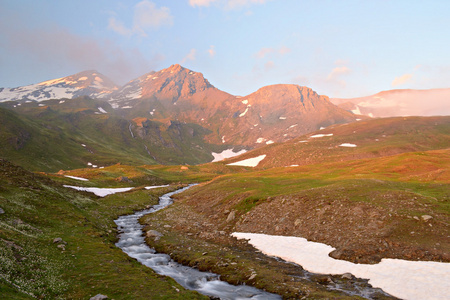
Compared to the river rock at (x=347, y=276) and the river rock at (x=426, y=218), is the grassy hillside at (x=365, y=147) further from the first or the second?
the river rock at (x=347, y=276)

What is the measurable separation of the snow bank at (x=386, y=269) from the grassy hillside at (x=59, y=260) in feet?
44.1

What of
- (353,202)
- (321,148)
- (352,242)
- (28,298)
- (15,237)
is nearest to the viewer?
(28,298)

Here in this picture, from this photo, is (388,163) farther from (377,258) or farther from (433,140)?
(433,140)

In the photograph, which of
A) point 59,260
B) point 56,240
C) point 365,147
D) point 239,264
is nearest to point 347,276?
point 239,264

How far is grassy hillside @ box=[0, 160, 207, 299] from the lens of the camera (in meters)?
18.2

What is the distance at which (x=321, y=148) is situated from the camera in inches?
7190

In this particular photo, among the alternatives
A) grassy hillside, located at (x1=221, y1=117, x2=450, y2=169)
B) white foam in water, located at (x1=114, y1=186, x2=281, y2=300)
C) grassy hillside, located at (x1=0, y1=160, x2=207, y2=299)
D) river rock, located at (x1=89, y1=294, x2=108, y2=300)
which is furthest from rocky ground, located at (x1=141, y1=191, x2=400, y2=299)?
grassy hillside, located at (x1=221, y1=117, x2=450, y2=169)

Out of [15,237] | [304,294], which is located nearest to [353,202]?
[304,294]

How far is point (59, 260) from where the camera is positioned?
77.9 ft

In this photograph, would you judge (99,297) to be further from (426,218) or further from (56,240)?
(426,218)

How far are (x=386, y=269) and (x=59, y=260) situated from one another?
30.5m

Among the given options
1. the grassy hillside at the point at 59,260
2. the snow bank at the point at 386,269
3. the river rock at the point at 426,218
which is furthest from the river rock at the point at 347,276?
the river rock at the point at 426,218

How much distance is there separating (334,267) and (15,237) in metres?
31.7

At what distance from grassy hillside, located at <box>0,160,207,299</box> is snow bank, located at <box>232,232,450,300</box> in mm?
13446
